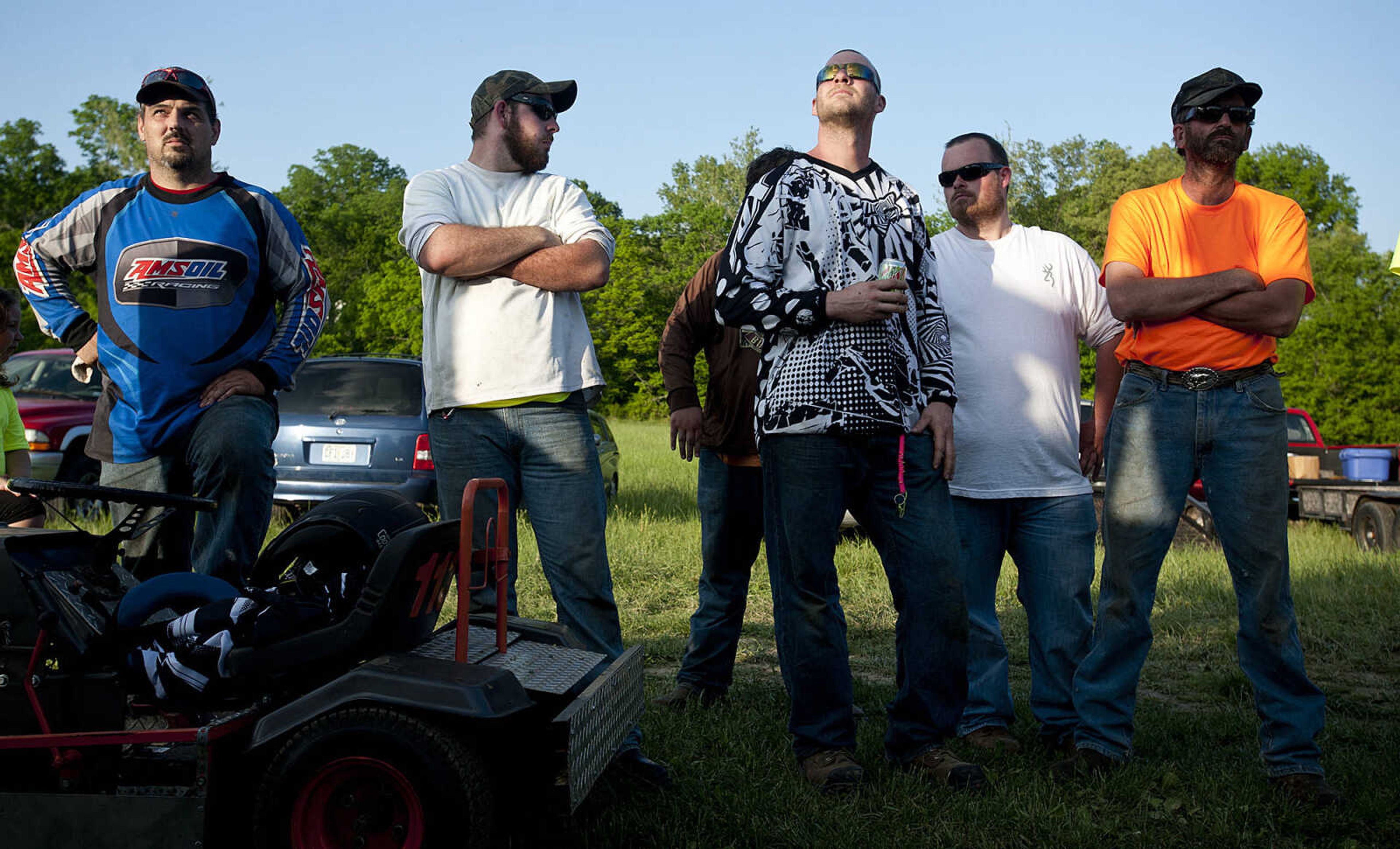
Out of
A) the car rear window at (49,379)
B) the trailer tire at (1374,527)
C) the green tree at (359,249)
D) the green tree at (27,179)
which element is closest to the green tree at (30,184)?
the green tree at (27,179)

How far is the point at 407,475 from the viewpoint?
9.72 m

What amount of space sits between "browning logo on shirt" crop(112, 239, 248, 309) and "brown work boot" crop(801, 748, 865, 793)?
2.55 metres

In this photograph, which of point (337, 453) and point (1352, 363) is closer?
point (337, 453)

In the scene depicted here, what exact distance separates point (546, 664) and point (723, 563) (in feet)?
6.15

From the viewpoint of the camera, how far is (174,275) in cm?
408

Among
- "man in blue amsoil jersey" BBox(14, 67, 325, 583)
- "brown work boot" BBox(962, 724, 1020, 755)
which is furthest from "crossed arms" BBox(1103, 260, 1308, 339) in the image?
"man in blue amsoil jersey" BBox(14, 67, 325, 583)

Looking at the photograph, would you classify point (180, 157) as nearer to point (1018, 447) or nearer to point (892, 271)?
point (892, 271)

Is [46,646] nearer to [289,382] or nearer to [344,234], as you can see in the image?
[289,382]

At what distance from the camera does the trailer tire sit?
1225 cm

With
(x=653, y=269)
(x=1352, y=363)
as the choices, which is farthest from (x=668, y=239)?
(x=1352, y=363)

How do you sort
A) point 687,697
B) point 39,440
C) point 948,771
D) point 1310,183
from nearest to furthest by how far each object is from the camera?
point 948,771, point 687,697, point 39,440, point 1310,183

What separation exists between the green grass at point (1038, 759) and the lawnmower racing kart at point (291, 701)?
21.0 inches

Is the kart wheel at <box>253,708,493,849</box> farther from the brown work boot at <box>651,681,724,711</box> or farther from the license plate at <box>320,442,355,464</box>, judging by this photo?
the license plate at <box>320,442,355,464</box>

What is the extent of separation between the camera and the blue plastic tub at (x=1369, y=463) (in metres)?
14.0
